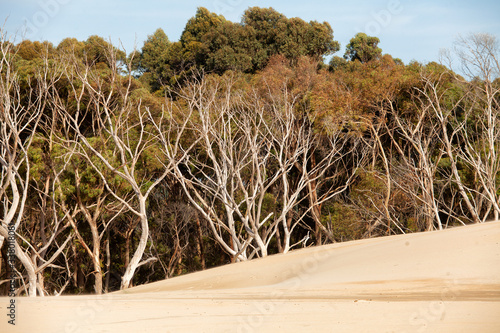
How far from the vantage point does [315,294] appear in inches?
322

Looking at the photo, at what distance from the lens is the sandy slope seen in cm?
580

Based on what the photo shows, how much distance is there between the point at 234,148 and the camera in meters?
21.4

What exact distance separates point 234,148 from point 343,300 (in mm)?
14460

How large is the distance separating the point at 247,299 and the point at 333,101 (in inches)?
570

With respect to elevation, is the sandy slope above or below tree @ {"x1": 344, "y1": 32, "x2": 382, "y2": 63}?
below

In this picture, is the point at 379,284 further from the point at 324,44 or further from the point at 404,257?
the point at 324,44

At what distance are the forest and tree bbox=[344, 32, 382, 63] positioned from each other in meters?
Answer: 0.76

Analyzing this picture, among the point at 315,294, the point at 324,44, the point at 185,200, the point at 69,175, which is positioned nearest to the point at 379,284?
the point at 315,294

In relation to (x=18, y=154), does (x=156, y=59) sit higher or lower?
higher

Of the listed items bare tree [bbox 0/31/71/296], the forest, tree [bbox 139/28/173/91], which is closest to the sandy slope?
bare tree [bbox 0/31/71/296]

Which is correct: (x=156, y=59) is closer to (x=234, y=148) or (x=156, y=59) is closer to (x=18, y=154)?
(x=234, y=148)

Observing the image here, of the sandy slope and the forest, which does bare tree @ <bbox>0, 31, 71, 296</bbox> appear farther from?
the sandy slope

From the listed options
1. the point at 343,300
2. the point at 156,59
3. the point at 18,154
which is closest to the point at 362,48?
the point at 156,59

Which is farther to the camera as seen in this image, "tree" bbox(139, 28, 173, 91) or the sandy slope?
"tree" bbox(139, 28, 173, 91)
